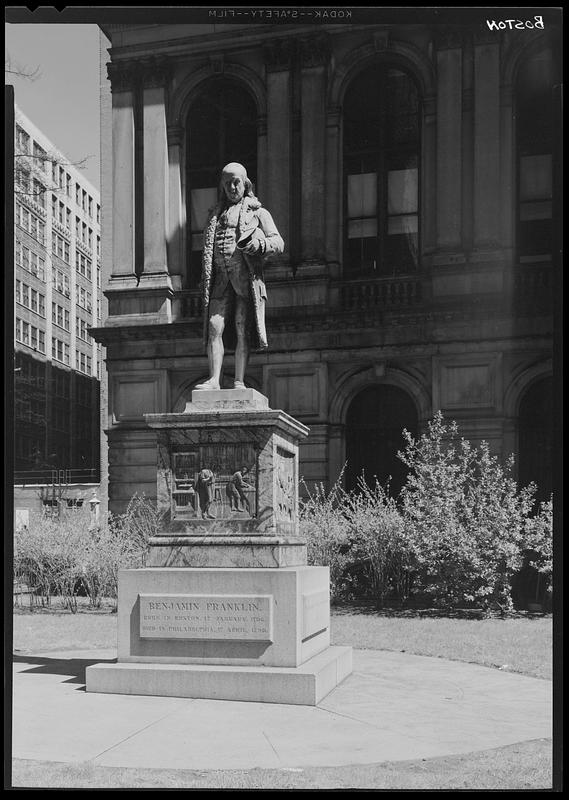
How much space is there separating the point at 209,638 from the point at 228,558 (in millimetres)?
857

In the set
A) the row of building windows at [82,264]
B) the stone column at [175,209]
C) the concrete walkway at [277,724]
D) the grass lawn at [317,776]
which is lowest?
the concrete walkway at [277,724]

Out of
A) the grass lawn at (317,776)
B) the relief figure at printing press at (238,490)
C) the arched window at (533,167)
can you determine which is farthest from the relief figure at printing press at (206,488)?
the arched window at (533,167)

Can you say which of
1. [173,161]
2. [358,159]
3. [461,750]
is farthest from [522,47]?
[461,750]

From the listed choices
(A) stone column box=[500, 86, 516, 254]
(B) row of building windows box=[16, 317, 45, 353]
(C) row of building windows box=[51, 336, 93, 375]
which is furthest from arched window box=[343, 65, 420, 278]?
(B) row of building windows box=[16, 317, 45, 353]

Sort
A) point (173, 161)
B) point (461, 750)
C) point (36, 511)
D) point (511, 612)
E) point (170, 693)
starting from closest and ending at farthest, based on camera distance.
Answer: point (461, 750) → point (170, 693) → point (511, 612) → point (36, 511) → point (173, 161)

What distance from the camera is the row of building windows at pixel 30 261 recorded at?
12.3 m

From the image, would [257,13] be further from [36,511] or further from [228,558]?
[36,511]

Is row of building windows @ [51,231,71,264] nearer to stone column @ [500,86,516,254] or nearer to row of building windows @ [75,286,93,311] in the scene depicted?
row of building windows @ [75,286,93,311]

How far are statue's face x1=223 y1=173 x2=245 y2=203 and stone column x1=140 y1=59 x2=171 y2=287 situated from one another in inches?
556

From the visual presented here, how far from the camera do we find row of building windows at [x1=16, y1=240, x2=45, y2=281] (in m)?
12.3

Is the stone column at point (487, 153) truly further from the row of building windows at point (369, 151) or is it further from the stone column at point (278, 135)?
the stone column at point (278, 135)

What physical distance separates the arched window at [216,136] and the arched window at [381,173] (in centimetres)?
253

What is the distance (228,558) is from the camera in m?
11.1

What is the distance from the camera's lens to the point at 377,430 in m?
26.4
